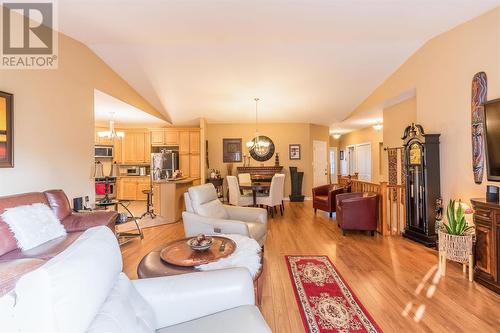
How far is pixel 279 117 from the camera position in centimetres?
746

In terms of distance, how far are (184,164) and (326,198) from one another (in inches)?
172

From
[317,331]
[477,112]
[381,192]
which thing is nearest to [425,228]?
[381,192]

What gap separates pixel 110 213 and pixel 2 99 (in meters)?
1.59

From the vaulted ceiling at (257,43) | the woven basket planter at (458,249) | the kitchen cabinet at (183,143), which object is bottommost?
the woven basket planter at (458,249)

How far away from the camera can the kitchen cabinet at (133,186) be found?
7.80m

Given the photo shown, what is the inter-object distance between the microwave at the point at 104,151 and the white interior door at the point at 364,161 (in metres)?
8.25

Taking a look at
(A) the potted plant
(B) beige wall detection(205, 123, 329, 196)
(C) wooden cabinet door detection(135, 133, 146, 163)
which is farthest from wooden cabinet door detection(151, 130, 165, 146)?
(A) the potted plant

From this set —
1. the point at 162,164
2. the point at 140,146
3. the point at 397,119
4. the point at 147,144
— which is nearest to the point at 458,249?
the point at 397,119

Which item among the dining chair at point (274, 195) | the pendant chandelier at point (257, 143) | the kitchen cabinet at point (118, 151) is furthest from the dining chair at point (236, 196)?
the kitchen cabinet at point (118, 151)

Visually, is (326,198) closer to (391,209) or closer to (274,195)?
(274,195)

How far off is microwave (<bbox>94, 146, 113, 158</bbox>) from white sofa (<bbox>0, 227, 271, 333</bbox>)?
704cm

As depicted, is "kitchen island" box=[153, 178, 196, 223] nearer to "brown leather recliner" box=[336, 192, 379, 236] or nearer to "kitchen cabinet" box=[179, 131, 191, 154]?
"kitchen cabinet" box=[179, 131, 191, 154]

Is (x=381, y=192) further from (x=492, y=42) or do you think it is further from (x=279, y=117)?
(x=279, y=117)

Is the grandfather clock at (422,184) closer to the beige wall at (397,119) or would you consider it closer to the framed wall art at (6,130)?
the beige wall at (397,119)
